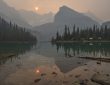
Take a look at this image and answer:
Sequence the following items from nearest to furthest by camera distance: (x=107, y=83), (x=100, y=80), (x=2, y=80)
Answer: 1. (x=107, y=83)
2. (x=100, y=80)
3. (x=2, y=80)

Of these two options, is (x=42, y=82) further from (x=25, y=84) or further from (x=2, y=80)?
(x=2, y=80)

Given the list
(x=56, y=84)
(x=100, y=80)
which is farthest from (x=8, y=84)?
(x=100, y=80)

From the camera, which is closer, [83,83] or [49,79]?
[83,83]

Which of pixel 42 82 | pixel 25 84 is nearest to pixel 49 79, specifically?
pixel 42 82

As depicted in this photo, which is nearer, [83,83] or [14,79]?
[83,83]

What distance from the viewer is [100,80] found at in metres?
39.1

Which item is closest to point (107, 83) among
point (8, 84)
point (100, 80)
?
point (100, 80)

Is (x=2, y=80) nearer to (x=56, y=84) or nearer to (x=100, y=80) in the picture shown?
(x=56, y=84)

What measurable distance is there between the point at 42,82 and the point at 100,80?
11.1m

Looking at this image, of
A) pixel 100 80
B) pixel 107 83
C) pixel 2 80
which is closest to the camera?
pixel 107 83

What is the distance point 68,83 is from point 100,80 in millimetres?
6197

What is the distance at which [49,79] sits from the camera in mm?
42469

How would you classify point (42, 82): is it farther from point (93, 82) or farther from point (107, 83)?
point (107, 83)

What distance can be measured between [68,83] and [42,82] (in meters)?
5.13
